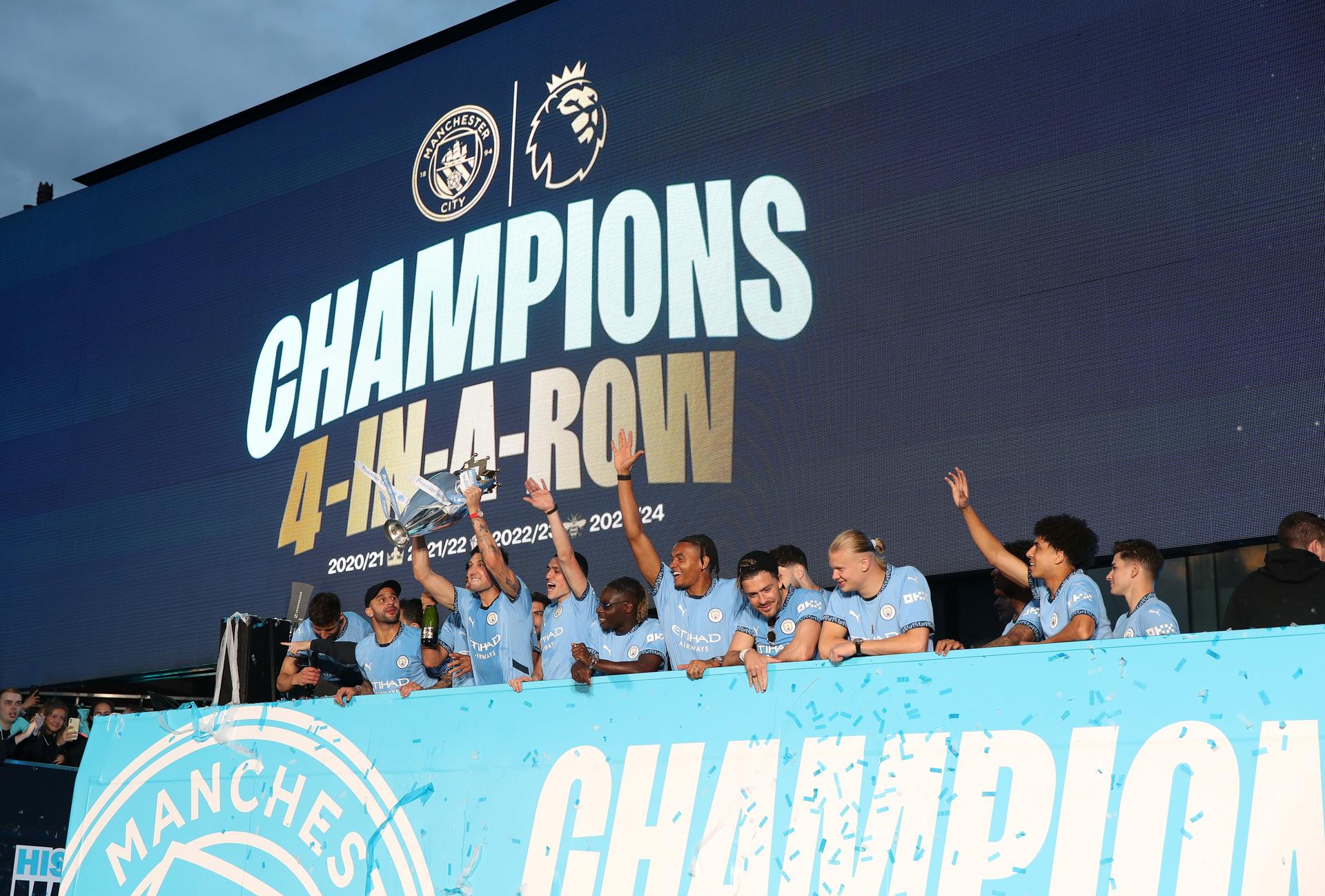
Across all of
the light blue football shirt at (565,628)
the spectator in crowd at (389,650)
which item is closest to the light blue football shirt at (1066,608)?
the light blue football shirt at (565,628)

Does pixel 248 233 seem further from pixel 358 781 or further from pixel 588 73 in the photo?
pixel 358 781

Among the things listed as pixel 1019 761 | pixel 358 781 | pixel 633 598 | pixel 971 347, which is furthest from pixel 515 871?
pixel 971 347

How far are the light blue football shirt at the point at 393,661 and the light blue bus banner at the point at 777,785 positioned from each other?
3.10ft

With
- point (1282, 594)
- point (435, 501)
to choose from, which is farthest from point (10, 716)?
point (1282, 594)

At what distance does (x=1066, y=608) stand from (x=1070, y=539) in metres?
0.22

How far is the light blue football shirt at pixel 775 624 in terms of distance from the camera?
440cm

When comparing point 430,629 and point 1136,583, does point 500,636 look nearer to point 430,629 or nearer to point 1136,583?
point 430,629

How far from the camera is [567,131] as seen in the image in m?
8.04

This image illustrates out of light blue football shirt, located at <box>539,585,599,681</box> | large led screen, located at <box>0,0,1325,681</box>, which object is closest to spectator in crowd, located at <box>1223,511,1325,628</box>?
large led screen, located at <box>0,0,1325,681</box>

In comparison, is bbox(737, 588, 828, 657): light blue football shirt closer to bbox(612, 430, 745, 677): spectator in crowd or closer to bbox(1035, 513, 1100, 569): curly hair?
bbox(612, 430, 745, 677): spectator in crowd

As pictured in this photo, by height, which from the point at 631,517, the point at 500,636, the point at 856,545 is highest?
the point at 631,517

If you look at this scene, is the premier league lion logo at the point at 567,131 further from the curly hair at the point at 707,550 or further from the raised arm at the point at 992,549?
the raised arm at the point at 992,549

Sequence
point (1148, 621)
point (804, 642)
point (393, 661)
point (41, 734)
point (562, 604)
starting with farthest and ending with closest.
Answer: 1. point (41, 734)
2. point (393, 661)
3. point (562, 604)
4. point (804, 642)
5. point (1148, 621)

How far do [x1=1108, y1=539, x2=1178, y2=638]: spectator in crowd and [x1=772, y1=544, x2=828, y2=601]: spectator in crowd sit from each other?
110 centimetres
